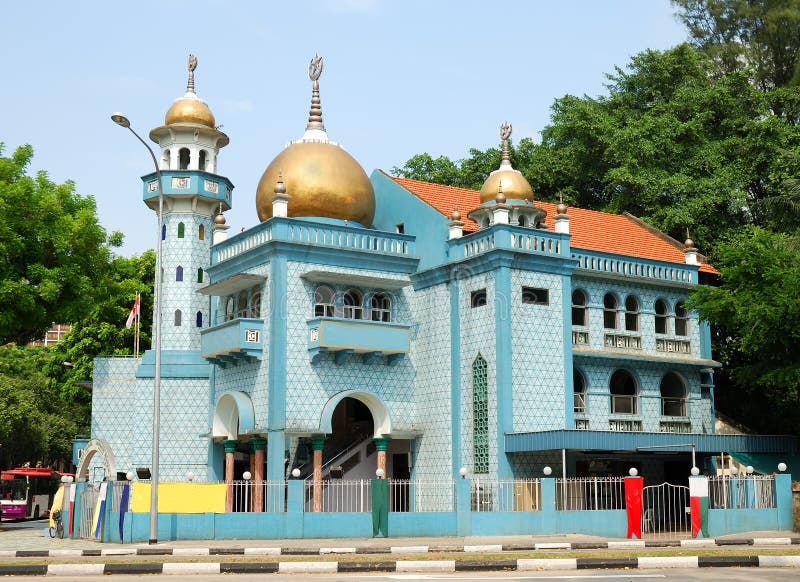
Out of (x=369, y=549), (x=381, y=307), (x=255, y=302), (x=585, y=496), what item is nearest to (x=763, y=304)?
(x=585, y=496)

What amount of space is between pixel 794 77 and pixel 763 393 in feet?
53.0

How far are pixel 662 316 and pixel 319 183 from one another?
12364 millimetres

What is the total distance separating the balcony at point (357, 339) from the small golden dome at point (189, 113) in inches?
422

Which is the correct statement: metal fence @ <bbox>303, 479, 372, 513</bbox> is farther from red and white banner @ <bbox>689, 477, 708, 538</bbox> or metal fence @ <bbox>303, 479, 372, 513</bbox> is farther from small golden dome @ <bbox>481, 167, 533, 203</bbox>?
small golden dome @ <bbox>481, 167, 533, 203</bbox>

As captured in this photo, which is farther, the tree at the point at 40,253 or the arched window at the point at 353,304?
the arched window at the point at 353,304

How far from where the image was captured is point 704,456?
33844mm

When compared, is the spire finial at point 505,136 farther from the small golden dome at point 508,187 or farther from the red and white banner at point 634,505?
the red and white banner at point 634,505

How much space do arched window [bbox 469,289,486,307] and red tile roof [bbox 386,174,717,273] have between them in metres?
2.78

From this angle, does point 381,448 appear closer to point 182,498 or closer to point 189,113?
point 182,498

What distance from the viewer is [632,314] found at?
3453 centimetres

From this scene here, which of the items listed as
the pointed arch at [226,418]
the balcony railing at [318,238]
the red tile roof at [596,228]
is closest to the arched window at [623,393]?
the red tile roof at [596,228]

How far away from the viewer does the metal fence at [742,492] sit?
90.5ft

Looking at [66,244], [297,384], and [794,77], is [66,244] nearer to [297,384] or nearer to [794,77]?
[297,384]

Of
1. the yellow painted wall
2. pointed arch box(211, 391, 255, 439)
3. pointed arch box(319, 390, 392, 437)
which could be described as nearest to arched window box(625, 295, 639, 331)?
pointed arch box(319, 390, 392, 437)
